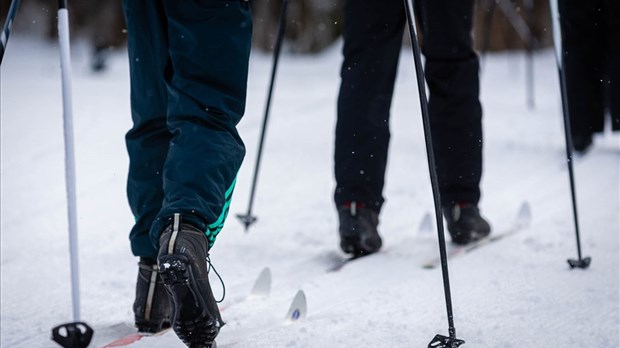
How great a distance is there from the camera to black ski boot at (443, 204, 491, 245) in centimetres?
211

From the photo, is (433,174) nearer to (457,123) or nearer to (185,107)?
(185,107)

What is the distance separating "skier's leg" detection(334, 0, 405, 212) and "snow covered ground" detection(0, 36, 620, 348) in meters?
0.23

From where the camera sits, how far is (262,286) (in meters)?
1.71

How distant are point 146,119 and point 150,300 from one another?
38 cm

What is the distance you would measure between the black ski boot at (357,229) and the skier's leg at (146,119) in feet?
2.37

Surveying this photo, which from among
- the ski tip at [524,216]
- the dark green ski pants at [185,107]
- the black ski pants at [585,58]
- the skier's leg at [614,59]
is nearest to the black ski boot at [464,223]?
the ski tip at [524,216]

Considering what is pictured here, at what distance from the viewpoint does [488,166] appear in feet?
11.7

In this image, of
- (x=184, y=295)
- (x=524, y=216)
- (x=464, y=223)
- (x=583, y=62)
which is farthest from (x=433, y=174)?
(x=583, y=62)

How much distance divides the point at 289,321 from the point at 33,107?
11.2ft

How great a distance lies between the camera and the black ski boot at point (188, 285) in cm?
109

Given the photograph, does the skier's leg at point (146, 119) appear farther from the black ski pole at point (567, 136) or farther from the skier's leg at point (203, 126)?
the black ski pole at point (567, 136)

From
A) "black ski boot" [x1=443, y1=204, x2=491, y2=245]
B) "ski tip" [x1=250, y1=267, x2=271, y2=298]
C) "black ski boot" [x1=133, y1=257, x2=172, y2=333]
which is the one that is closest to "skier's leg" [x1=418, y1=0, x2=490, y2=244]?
"black ski boot" [x1=443, y1=204, x2=491, y2=245]

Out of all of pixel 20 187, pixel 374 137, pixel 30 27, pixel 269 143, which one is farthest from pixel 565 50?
pixel 30 27

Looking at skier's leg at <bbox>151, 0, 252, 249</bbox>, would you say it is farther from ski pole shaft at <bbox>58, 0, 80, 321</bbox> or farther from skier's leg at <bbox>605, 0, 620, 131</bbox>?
skier's leg at <bbox>605, 0, 620, 131</bbox>
